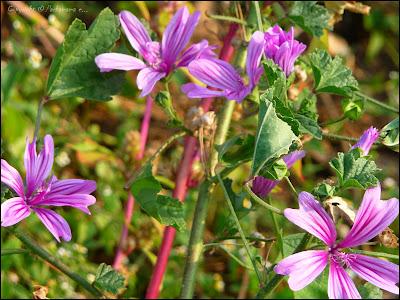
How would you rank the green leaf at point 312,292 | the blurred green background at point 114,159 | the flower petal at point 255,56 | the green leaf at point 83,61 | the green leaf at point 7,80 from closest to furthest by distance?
1. the flower petal at point 255,56
2. the green leaf at point 83,61
3. the green leaf at point 312,292
4. the blurred green background at point 114,159
5. the green leaf at point 7,80

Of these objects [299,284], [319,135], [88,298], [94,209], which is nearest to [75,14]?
[94,209]

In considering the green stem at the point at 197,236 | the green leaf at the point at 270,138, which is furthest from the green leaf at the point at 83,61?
the green leaf at the point at 270,138

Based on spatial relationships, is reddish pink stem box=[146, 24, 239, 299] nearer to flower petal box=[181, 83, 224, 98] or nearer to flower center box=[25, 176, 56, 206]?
flower petal box=[181, 83, 224, 98]

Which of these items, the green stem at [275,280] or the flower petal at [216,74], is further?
the flower petal at [216,74]

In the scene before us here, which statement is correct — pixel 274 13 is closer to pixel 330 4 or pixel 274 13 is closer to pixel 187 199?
pixel 330 4

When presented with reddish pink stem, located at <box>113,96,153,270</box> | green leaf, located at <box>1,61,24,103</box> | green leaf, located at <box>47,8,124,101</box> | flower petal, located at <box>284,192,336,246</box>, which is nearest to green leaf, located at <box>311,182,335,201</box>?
flower petal, located at <box>284,192,336,246</box>

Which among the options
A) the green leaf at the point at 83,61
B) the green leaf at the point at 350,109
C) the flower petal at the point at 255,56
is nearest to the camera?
the flower petal at the point at 255,56

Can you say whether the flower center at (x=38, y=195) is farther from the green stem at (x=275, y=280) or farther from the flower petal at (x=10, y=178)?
the green stem at (x=275, y=280)
